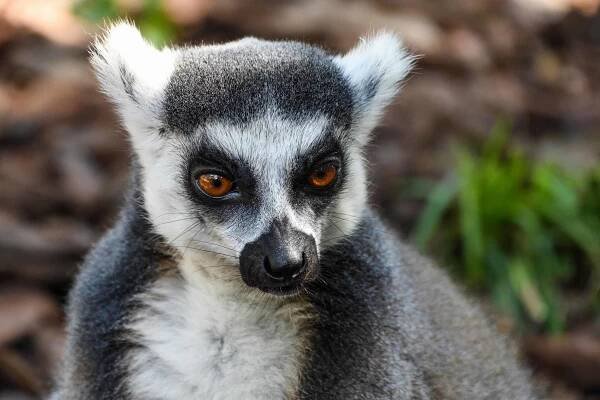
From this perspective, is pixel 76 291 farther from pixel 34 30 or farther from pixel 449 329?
pixel 34 30

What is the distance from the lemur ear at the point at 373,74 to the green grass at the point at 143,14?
12.6 feet

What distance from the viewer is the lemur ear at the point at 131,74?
3480 mm

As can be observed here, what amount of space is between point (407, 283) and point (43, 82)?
419 cm

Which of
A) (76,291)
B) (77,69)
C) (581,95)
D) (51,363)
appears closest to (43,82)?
(77,69)

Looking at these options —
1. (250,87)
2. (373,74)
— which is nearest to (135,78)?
(250,87)

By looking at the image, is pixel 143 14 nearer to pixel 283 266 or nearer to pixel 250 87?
pixel 250 87

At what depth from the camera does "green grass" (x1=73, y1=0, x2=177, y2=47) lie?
24.3 feet

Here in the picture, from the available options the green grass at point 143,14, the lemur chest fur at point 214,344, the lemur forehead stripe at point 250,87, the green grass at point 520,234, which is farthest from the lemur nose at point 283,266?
the green grass at point 143,14

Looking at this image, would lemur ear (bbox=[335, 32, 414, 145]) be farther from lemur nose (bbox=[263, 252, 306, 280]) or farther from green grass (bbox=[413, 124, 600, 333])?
green grass (bbox=[413, 124, 600, 333])

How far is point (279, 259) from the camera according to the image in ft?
10.1

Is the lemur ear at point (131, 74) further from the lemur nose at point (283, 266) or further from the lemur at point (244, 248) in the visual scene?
the lemur nose at point (283, 266)

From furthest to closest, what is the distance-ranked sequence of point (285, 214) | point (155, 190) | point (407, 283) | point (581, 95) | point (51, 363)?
point (581, 95) → point (51, 363) → point (407, 283) → point (155, 190) → point (285, 214)

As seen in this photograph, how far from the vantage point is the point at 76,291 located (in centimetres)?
380

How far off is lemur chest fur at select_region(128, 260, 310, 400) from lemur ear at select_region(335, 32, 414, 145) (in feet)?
2.70
